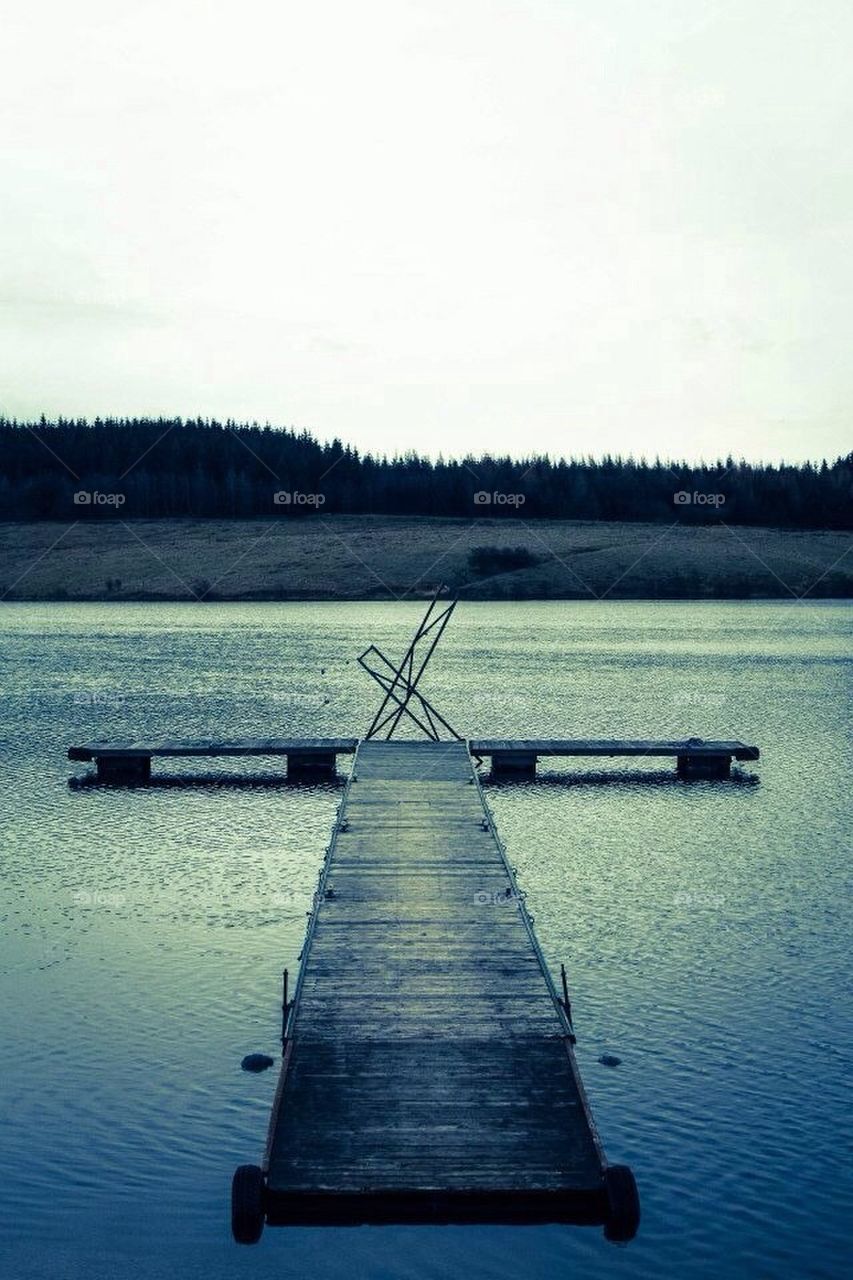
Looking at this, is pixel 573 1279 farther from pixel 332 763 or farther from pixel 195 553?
pixel 195 553

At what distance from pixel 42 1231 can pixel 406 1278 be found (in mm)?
4014

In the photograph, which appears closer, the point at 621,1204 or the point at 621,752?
the point at 621,1204

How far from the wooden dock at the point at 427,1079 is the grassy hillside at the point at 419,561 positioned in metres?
136

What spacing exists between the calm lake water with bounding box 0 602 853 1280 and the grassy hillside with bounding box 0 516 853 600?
113606 mm

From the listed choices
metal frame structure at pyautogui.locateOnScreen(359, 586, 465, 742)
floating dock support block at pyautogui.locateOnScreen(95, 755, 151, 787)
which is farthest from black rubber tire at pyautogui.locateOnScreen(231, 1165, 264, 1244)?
floating dock support block at pyautogui.locateOnScreen(95, 755, 151, 787)

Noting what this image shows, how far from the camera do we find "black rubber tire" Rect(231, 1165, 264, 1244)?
11859 mm

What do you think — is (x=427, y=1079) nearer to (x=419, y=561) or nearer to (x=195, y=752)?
(x=195, y=752)

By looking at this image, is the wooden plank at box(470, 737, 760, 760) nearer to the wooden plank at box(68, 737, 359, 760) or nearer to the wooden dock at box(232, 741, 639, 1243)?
the wooden plank at box(68, 737, 359, 760)

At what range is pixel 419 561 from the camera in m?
164

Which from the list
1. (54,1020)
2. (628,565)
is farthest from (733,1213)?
(628,565)

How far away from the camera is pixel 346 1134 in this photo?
42.8ft

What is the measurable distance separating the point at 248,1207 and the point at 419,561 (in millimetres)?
153429

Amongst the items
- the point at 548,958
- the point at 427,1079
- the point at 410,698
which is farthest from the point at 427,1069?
the point at 410,698

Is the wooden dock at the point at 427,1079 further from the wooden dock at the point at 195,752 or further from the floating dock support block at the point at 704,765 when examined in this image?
the floating dock support block at the point at 704,765
